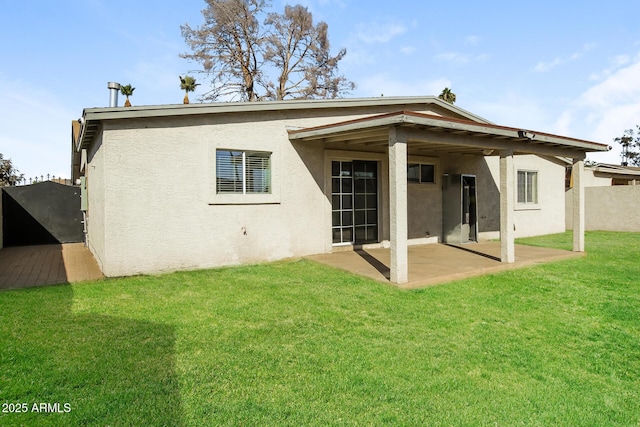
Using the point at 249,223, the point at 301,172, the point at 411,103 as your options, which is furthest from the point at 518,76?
the point at 249,223

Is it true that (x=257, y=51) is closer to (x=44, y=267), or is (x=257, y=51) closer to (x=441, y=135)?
(x=44, y=267)

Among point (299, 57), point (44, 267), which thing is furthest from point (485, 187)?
point (299, 57)

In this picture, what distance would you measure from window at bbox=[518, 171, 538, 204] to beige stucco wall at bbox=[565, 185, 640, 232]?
15.1 ft

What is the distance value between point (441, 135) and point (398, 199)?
183cm

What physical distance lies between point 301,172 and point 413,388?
6652 millimetres

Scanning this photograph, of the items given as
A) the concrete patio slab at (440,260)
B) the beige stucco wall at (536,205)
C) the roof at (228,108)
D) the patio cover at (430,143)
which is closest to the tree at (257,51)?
the beige stucco wall at (536,205)

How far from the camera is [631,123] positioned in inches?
1759

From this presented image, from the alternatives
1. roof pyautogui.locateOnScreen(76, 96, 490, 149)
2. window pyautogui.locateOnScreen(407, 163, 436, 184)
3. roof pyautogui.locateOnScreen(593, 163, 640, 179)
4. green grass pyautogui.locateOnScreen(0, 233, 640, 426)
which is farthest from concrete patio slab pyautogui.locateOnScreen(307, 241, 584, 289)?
roof pyautogui.locateOnScreen(593, 163, 640, 179)

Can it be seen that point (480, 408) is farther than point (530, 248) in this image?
No

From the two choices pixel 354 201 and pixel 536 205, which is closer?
pixel 354 201

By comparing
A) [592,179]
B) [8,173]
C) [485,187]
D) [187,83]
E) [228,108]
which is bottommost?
[485,187]

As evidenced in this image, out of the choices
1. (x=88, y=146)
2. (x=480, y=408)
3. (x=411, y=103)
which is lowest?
(x=480, y=408)

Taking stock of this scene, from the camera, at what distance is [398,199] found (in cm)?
640

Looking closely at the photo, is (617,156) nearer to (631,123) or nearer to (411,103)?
(631,123)
